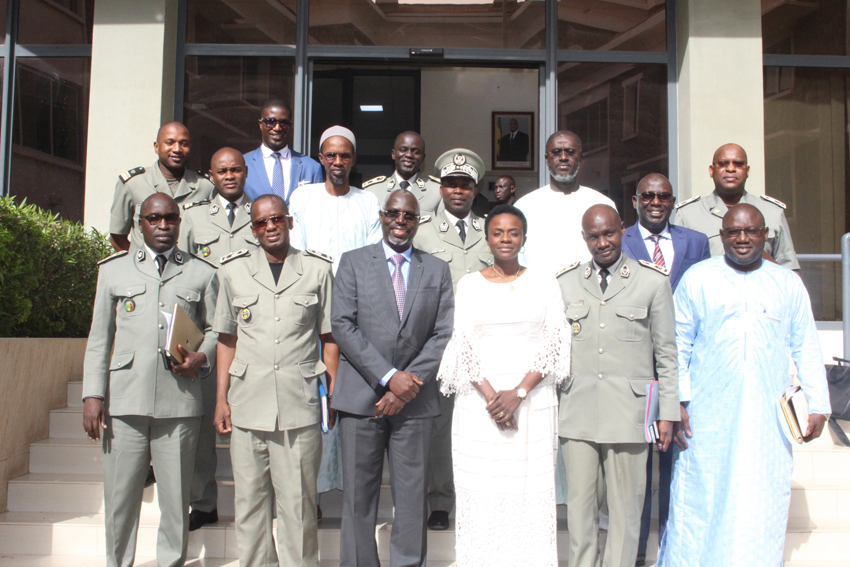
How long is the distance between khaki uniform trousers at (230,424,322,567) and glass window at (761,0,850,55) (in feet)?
21.1

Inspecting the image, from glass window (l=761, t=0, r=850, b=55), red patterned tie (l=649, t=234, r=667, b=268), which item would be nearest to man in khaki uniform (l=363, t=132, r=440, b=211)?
red patterned tie (l=649, t=234, r=667, b=268)

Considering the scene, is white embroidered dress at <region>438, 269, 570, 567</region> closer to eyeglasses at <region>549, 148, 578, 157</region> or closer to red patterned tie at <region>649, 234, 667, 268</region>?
red patterned tie at <region>649, 234, 667, 268</region>

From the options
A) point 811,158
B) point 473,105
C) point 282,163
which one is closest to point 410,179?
point 282,163

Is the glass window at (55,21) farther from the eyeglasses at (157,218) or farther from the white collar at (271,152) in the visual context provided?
the eyeglasses at (157,218)

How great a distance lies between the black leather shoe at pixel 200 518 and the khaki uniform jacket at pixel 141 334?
80 centimetres

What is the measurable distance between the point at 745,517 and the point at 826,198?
5191mm

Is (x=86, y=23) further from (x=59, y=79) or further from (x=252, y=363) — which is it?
(x=252, y=363)

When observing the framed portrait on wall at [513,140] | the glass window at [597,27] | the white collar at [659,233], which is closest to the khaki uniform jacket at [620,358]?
the white collar at [659,233]

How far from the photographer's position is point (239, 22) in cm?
732

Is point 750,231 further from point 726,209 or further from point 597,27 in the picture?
point 597,27

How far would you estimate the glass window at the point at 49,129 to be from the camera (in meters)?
7.20

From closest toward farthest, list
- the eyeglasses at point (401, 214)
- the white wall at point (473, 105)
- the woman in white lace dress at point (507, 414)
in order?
the woman in white lace dress at point (507, 414) < the eyeglasses at point (401, 214) < the white wall at point (473, 105)

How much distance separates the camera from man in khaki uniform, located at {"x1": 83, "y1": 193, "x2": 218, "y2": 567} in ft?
12.1

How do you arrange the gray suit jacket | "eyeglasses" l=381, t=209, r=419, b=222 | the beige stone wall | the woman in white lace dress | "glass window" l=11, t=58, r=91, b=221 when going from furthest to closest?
"glass window" l=11, t=58, r=91, b=221 → the beige stone wall → "eyeglasses" l=381, t=209, r=419, b=222 → the gray suit jacket → the woman in white lace dress
